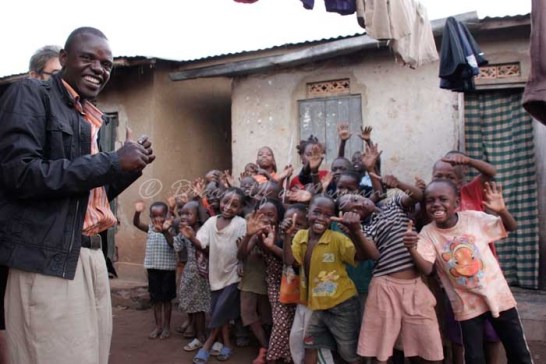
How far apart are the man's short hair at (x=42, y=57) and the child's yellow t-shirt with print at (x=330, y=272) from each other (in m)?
2.06

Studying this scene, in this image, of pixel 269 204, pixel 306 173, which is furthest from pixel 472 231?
pixel 306 173

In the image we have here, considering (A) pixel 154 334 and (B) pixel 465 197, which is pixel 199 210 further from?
(B) pixel 465 197

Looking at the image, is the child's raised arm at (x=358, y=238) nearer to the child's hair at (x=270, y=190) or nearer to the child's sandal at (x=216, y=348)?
the child's hair at (x=270, y=190)

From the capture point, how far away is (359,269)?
3.67 metres

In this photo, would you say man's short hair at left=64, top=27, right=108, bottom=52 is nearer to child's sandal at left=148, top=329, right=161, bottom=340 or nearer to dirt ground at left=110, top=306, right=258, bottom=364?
dirt ground at left=110, top=306, right=258, bottom=364

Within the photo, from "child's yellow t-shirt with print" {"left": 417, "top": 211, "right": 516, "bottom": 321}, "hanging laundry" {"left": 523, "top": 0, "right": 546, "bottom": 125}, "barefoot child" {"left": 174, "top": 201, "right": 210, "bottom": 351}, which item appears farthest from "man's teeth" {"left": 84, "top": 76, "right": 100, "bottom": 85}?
"barefoot child" {"left": 174, "top": 201, "right": 210, "bottom": 351}

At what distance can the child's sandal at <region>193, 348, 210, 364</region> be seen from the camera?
13.3 ft

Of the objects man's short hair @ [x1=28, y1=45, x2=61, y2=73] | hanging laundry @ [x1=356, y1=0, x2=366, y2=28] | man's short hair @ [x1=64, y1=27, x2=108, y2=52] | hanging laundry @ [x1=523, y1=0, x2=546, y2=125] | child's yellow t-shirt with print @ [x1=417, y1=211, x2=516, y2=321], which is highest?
hanging laundry @ [x1=356, y1=0, x2=366, y2=28]

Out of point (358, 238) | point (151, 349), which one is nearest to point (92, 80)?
point (358, 238)

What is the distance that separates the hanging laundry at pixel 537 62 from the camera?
1.18m

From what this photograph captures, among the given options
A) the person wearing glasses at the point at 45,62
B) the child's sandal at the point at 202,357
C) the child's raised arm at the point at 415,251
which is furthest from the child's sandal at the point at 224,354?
the person wearing glasses at the point at 45,62

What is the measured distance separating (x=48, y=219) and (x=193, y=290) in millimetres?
3014

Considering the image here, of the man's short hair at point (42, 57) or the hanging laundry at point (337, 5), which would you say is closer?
the man's short hair at point (42, 57)

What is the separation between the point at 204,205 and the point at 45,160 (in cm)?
352
